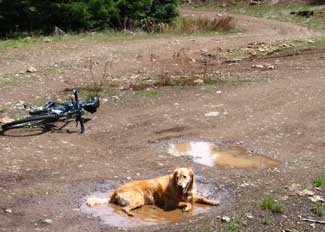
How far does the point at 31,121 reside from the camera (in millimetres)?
10867

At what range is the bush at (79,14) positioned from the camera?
79.3 ft

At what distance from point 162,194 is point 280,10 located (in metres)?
28.7

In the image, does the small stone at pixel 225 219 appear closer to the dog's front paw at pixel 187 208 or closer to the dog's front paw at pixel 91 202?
the dog's front paw at pixel 187 208

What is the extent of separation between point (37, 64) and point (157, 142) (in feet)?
24.9

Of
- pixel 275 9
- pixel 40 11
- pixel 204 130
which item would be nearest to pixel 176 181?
pixel 204 130

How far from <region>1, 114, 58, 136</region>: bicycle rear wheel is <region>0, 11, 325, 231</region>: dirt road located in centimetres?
26

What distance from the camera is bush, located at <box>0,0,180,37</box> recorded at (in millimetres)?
24172

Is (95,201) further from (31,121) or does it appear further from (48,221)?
(31,121)

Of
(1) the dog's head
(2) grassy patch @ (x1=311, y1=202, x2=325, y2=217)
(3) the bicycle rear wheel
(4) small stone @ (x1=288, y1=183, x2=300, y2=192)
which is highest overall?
(1) the dog's head

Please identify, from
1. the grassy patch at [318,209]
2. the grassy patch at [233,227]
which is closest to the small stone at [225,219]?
the grassy patch at [233,227]

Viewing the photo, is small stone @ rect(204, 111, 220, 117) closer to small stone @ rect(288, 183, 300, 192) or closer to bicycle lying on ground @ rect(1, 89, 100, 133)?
bicycle lying on ground @ rect(1, 89, 100, 133)

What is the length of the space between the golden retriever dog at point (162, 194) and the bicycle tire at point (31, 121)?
3334 mm

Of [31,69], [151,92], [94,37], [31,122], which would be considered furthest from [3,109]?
[94,37]

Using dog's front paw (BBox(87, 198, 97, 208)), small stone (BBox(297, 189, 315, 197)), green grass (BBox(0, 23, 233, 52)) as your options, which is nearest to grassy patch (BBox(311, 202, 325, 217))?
small stone (BBox(297, 189, 315, 197))
